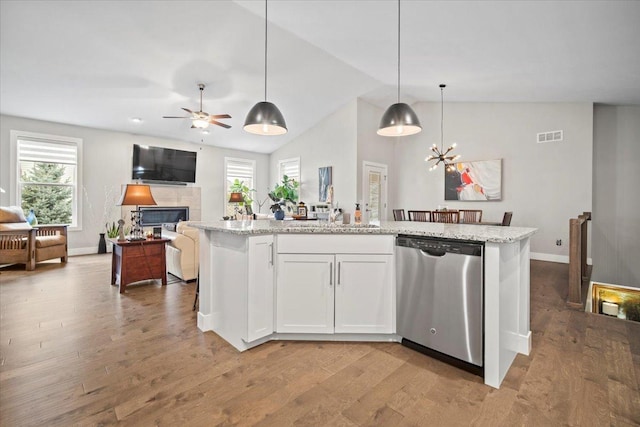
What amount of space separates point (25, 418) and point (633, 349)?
3890 millimetres

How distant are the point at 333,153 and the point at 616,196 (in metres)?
5.44

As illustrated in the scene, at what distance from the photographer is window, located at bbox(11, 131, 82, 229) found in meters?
5.76

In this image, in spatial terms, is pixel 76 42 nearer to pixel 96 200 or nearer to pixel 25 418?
pixel 96 200

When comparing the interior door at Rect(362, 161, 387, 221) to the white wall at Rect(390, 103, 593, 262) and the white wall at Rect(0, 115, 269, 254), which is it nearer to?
the white wall at Rect(390, 103, 593, 262)

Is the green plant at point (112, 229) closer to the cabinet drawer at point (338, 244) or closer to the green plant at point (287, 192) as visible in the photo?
the green plant at point (287, 192)

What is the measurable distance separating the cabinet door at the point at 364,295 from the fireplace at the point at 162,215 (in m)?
6.23

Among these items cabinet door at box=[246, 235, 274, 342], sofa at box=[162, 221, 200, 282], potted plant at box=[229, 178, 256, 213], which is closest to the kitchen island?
cabinet door at box=[246, 235, 274, 342]

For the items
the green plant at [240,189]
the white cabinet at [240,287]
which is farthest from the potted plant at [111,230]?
the white cabinet at [240,287]

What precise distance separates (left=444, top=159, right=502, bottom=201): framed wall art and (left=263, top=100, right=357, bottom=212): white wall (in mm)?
2264

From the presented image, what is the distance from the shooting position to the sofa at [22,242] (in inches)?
187

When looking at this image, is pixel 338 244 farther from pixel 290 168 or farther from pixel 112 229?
pixel 290 168

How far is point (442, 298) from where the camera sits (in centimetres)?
204

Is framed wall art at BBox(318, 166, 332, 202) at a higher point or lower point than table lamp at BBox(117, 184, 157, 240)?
higher

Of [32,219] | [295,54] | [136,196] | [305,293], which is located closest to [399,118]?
[305,293]
